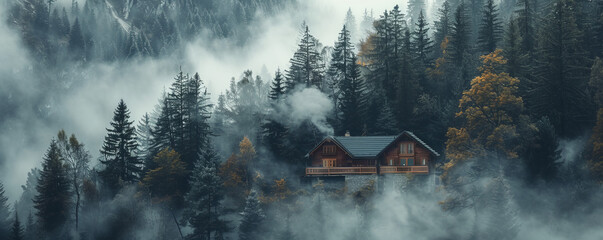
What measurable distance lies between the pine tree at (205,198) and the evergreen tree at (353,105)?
52.3ft

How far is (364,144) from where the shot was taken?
205 ft

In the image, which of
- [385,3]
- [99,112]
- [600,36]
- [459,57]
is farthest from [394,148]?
[385,3]

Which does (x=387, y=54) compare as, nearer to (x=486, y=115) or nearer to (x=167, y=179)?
(x=486, y=115)

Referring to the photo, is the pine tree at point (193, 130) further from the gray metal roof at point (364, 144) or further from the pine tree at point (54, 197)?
the gray metal roof at point (364, 144)

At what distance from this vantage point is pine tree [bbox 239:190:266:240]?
60.9 meters

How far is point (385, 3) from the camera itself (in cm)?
19562

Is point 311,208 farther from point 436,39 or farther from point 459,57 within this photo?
point 436,39

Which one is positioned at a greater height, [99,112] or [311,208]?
[99,112]

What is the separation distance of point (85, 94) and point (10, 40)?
2431 cm

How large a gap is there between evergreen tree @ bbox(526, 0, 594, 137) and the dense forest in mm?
139

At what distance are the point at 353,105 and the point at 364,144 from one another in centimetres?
953

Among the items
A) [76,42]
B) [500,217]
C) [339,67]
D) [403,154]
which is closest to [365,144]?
[403,154]

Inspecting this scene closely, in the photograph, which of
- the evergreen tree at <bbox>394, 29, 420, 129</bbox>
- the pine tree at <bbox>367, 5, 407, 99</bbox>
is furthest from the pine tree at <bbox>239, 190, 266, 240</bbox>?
the pine tree at <bbox>367, 5, 407, 99</bbox>

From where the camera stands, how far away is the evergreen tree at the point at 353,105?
70.4m
